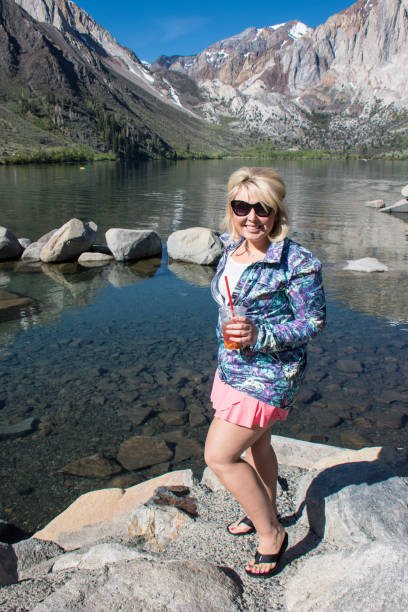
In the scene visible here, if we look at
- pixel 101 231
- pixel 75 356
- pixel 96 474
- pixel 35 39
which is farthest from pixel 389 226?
pixel 35 39

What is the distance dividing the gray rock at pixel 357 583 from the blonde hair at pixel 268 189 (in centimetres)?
217

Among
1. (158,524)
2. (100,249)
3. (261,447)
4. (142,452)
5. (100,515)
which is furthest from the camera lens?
(100,249)

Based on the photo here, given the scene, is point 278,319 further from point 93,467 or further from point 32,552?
point 93,467

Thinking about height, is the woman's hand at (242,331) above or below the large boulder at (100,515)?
above

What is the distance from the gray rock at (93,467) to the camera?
6.08m

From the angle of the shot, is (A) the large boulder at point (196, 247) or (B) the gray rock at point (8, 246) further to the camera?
(A) the large boulder at point (196, 247)

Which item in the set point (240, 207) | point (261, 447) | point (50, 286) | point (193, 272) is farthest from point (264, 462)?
point (193, 272)

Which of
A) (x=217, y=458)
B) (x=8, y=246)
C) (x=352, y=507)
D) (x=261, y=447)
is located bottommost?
(x=8, y=246)

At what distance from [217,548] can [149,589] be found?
0.91 m

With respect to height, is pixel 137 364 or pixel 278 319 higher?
pixel 278 319

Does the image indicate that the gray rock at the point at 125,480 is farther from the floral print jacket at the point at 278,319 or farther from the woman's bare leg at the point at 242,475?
the floral print jacket at the point at 278,319

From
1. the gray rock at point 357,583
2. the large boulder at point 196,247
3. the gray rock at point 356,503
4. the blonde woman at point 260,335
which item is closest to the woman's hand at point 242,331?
the blonde woman at point 260,335

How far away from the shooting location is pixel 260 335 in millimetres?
3053

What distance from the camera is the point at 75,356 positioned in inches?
368
